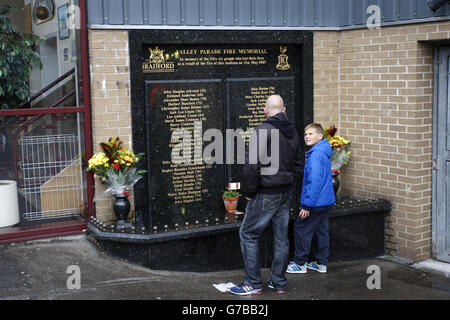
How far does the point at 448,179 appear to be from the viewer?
25.9 ft

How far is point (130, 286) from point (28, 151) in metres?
2.16

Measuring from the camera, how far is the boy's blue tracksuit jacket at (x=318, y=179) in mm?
6843

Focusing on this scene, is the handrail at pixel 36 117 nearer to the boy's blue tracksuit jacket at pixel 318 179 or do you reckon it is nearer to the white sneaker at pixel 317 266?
the boy's blue tracksuit jacket at pixel 318 179

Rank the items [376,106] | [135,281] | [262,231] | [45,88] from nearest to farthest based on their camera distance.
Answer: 1. [262,231]
2. [135,281]
3. [45,88]
4. [376,106]


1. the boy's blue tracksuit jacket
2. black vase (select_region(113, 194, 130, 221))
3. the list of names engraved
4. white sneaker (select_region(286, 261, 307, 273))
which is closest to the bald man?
the boy's blue tracksuit jacket

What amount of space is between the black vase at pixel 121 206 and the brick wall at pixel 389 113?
3085 millimetres

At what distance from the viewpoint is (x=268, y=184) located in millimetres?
6000

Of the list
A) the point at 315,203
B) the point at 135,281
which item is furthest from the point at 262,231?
the point at 135,281

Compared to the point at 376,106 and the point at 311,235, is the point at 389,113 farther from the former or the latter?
the point at 311,235

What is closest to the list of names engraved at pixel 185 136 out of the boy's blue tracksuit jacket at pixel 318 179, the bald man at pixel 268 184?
the boy's blue tracksuit jacket at pixel 318 179

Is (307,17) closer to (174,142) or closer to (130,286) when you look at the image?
(174,142)

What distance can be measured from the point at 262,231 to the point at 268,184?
510 millimetres
